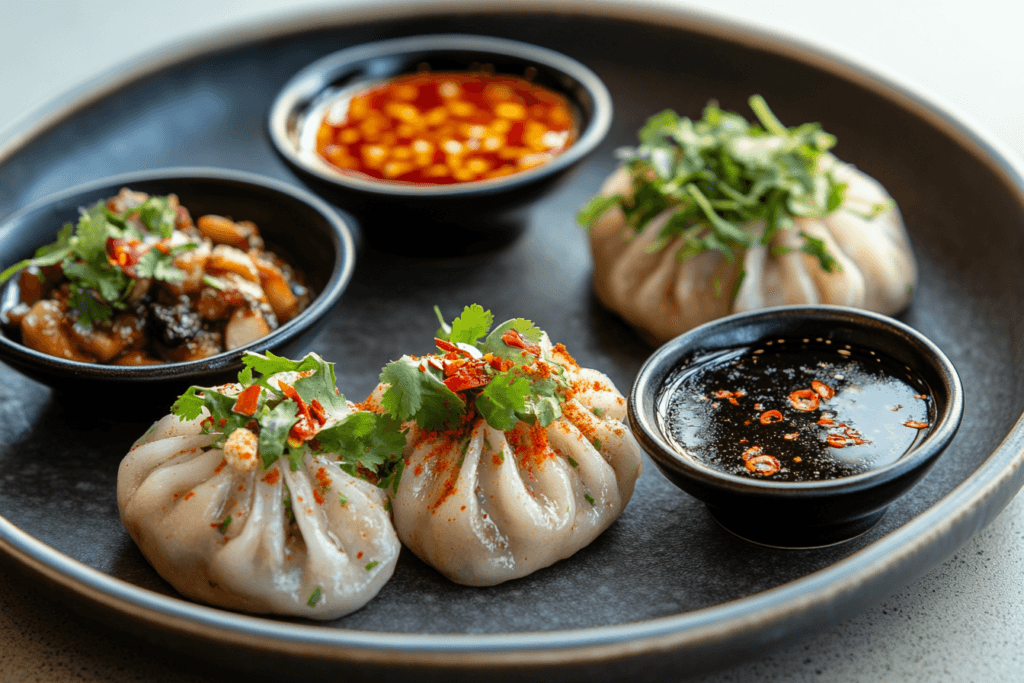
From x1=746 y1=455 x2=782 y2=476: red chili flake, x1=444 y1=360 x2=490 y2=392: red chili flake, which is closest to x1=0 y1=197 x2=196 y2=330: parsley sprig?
x1=444 y1=360 x2=490 y2=392: red chili flake

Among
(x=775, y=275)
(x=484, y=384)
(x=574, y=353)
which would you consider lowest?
(x=574, y=353)

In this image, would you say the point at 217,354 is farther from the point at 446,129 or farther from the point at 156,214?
the point at 446,129

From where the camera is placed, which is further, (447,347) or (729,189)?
(729,189)

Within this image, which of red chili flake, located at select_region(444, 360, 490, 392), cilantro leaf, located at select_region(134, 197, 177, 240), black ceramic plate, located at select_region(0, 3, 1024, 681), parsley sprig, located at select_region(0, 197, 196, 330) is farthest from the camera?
cilantro leaf, located at select_region(134, 197, 177, 240)

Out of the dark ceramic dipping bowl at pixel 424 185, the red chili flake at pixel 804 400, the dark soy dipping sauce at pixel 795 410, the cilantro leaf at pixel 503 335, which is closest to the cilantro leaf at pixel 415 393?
the cilantro leaf at pixel 503 335

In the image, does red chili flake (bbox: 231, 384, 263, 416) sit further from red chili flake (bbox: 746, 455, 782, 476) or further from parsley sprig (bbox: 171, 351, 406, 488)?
red chili flake (bbox: 746, 455, 782, 476)

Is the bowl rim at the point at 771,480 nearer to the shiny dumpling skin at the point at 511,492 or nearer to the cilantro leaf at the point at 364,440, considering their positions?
the shiny dumpling skin at the point at 511,492

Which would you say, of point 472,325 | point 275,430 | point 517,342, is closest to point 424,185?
point 472,325
